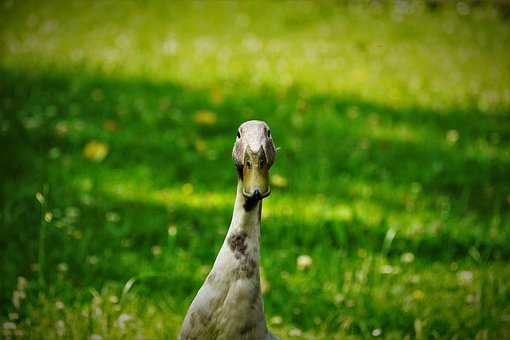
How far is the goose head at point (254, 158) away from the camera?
150cm

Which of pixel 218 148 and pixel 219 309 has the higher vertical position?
pixel 219 309

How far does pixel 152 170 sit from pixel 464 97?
3.12 m

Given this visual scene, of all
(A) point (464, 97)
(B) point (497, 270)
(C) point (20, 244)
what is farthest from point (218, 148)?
(A) point (464, 97)

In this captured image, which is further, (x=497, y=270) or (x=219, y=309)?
(x=497, y=270)

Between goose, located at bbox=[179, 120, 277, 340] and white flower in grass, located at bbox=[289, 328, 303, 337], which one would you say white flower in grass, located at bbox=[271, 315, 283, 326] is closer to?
white flower in grass, located at bbox=[289, 328, 303, 337]

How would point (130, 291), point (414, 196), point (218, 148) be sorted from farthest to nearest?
point (218, 148) → point (414, 196) → point (130, 291)

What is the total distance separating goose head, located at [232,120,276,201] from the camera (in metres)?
1.50

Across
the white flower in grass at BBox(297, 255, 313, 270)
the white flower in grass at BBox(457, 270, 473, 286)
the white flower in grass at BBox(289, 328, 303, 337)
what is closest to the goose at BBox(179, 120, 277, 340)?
the white flower in grass at BBox(289, 328, 303, 337)

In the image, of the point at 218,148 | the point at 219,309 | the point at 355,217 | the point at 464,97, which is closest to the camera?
the point at 219,309

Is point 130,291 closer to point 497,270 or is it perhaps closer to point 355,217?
point 355,217

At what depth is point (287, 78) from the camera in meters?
5.92

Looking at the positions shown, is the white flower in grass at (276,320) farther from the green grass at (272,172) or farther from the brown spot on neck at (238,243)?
the brown spot on neck at (238,243)

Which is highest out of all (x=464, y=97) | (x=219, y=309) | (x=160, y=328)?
(x=219, y=309)

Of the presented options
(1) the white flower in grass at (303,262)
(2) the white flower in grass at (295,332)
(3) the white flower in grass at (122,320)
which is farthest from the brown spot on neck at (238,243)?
(1) the white flower in grass at (303,262)
